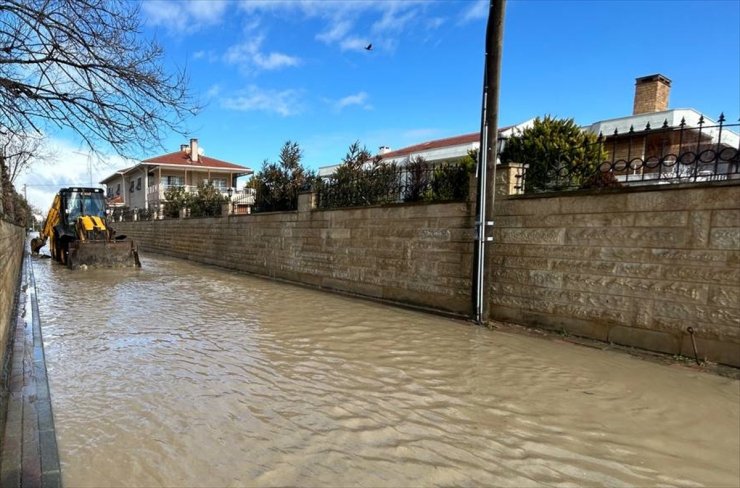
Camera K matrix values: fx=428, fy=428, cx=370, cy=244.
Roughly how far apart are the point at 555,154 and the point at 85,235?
16.0 m

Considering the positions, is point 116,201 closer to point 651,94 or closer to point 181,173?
point 181,173

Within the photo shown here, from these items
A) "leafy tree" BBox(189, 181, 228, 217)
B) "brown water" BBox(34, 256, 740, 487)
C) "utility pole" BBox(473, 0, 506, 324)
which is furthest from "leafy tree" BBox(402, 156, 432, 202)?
"leafy tree" BBox(189, 181, 228, 217)

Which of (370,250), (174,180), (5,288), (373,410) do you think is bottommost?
(373,410)

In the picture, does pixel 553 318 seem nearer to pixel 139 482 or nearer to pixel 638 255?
pixel 638 255

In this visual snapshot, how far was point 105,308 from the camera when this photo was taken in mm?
8297

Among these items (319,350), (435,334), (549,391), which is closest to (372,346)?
(319,350)

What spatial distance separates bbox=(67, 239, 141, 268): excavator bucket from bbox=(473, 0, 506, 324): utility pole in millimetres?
13742

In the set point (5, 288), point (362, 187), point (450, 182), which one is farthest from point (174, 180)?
point (5, 288)

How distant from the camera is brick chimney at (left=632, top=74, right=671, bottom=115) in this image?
15977mm

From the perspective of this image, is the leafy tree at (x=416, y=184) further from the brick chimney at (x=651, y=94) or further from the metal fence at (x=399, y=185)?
the brick chimney at (x=651, y=94)

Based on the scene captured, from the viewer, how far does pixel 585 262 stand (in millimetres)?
5852

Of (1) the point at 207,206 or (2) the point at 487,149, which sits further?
(1) the point at 207,206

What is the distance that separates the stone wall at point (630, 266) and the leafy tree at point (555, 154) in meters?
0.44

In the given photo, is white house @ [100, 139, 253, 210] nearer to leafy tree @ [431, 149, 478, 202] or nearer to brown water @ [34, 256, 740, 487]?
leafy tree @ [431, 149, 478, 202]
